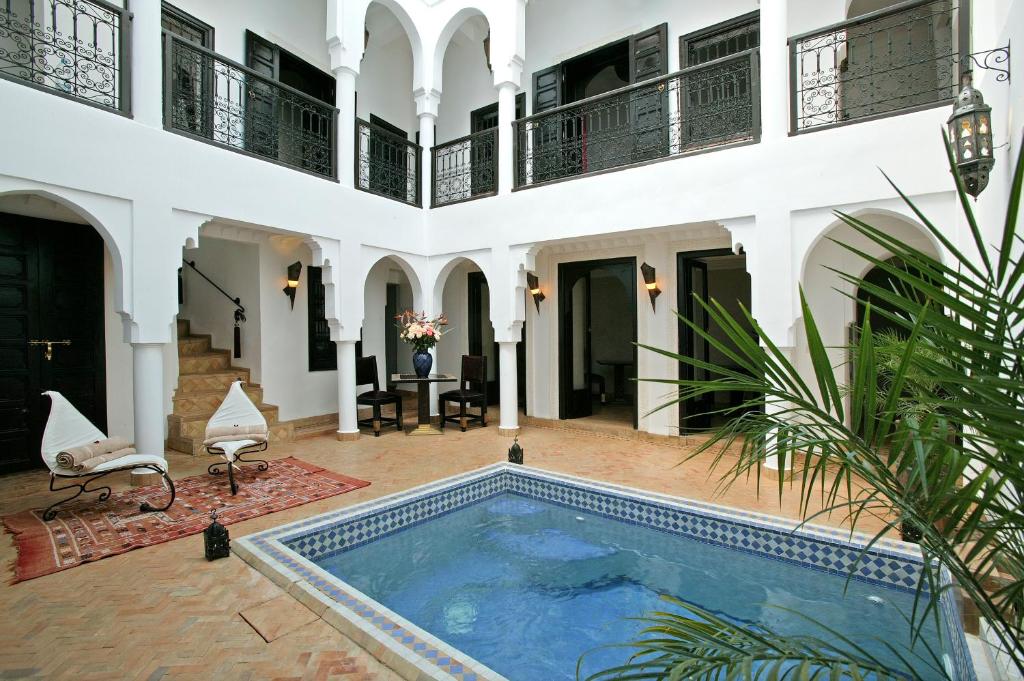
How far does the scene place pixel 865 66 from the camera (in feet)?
24.8

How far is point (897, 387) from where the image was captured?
122 cm

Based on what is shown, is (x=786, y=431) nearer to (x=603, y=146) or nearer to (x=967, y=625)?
(x=967, y=625)

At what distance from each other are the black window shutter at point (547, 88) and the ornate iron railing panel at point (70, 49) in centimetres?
646

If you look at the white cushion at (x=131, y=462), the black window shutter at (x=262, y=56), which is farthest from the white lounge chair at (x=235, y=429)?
the black window shutter at (x=262, y=56)

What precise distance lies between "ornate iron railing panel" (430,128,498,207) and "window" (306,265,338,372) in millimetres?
2570

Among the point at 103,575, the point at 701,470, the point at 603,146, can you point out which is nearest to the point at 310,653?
the point at 103,575

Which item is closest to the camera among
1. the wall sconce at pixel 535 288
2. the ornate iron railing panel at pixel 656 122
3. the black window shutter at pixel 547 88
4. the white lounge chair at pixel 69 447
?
the white lounge chair at pixel 69 447

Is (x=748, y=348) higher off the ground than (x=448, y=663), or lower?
higher

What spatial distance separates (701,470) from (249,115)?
7537 mm

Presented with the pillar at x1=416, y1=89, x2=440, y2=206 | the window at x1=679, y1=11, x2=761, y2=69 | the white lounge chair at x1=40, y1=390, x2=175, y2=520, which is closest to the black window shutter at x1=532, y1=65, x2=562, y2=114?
the pillar at x1=416, y1=89, x2=440, y2=206

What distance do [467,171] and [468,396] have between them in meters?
3.96

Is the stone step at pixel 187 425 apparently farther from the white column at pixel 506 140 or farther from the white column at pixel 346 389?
the white column at pixel 506 140

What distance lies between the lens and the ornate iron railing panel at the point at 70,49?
504 centimetres

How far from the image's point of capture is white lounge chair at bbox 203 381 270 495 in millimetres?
5926
